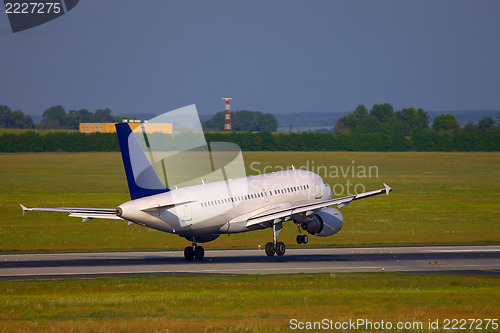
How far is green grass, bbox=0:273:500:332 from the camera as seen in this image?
29486 millimetres

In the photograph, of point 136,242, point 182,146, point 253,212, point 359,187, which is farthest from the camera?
point 182,146

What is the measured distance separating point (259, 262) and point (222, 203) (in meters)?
4.22

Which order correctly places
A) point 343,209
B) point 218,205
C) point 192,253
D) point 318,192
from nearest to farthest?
point 218,205
point 192,253
point 318,192
point 343,209

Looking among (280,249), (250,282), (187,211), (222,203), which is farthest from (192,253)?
(250,282)

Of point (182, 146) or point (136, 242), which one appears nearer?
point (136, 242)

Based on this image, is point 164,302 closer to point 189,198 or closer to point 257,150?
point 189,198

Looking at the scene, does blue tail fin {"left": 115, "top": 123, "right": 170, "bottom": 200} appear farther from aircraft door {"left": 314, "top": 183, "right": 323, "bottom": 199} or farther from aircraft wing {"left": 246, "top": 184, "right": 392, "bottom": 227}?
aircraft door {"left": 314, "top": 183, "right": 323, "bottom": 199}

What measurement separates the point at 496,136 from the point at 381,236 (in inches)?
5525

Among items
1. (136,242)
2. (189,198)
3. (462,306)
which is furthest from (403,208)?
(462,306)

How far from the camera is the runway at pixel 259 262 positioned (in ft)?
141

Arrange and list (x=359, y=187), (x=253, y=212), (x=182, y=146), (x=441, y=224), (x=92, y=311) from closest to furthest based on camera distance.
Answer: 1. (x=92, y=311)
2. (x=253, y=212)
3. (x=441, y=224)
4. (x=359, y=187)
5. (x=182, y=146)

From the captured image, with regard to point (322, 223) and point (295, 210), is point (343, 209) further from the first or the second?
point (295, 210)

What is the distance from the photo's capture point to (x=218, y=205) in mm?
48156

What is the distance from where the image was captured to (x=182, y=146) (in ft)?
628
